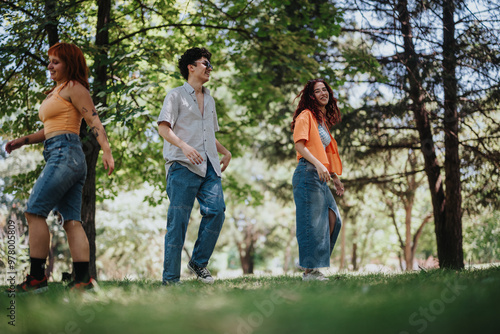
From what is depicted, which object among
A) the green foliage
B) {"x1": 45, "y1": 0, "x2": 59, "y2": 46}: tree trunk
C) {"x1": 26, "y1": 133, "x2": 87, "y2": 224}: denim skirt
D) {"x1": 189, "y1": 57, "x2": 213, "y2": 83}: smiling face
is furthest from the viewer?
the green foliage

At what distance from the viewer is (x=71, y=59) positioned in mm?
3912

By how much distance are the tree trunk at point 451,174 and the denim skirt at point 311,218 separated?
5417mm

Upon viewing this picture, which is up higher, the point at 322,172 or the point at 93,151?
the point at 93,151

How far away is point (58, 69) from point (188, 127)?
133 cm

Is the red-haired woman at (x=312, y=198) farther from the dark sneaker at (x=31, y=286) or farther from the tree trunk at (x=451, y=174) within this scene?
the tree trunk at (x=451, y=174)

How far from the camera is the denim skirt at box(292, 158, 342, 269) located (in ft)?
15.2

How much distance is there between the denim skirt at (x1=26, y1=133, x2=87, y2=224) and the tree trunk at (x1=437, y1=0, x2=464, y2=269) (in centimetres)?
754

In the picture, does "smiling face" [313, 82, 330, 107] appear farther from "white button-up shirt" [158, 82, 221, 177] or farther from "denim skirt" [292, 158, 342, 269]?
"white button-up shirt" [158, 82, 221, 177]

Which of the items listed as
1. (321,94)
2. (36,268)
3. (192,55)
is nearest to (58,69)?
(192,55)

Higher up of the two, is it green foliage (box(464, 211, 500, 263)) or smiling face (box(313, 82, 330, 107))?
smiling face (box(313, 82, 330, 107))

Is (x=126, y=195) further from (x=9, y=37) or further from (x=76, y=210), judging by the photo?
(x=76, y=210)

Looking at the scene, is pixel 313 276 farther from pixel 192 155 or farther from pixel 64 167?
pixel 64 167

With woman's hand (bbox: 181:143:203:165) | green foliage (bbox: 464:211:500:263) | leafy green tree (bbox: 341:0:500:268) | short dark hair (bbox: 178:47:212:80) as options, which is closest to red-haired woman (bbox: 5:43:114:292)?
woman's hand (bbox: 181:143:203:165)

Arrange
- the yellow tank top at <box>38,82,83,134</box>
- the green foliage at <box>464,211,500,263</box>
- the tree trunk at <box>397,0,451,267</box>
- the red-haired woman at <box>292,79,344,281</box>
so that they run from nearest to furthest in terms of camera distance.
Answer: the yellow tank top at <box>38,82,83,134</box>
the red-haired woman at <box>292,79,344,281</box>
the tree trunk at <box>397,0,451,267</box>
the green foliage at <box>464,211,500,263</box>
